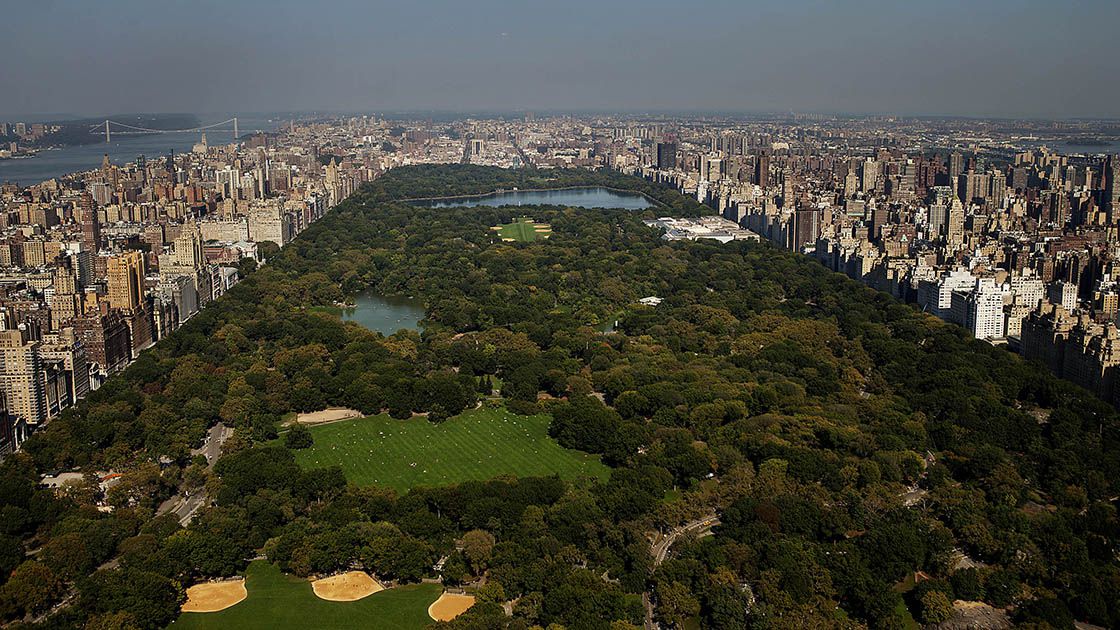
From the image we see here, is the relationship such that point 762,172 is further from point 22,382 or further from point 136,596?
point 136,596

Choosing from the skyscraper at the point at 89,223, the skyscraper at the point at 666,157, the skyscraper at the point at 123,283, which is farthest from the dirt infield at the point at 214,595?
the skyscraper at the point at 666,157

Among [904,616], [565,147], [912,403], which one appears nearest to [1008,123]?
[565,147]

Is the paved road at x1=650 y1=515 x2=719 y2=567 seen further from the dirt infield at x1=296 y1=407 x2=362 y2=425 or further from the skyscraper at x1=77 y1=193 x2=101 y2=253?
the skyscraper at x1=77 y1=193 x2=101 y2=253

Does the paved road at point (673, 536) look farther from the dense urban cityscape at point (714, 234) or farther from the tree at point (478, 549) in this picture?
the dense urban cityscape at point (714, 234)

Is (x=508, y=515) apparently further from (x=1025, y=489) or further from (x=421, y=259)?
(x=421, y=259)

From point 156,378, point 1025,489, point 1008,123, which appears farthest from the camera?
point 1008,123

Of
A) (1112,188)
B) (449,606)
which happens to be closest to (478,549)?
(449,606)
